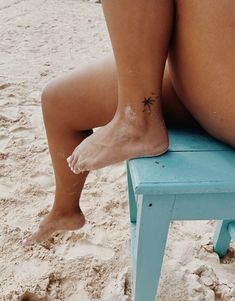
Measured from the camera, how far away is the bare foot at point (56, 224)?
1216 millimetres

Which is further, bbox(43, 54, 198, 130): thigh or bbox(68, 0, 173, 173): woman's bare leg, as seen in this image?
bbox(43, 54, 198, 130): thigh

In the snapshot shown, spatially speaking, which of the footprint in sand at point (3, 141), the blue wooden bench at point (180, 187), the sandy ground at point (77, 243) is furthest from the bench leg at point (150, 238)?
the footprint in sand at point (3, 141)

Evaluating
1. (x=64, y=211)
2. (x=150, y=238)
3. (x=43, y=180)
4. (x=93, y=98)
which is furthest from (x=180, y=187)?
(x=43, y=180)

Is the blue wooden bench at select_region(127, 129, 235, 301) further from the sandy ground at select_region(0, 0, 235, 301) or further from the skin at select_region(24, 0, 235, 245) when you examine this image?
the sandy ground at select_region(0, 0, 235, 301)

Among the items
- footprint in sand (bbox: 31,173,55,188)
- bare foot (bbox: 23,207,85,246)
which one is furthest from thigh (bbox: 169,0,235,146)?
footprint in sand (bbox: 31,173,55,188)

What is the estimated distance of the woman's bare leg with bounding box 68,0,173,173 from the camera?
2.31 ft

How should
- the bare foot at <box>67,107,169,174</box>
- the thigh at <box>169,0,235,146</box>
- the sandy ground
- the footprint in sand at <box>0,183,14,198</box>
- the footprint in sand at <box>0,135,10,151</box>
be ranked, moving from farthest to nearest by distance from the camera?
the footprint in sand at <box>0,135,10,151</box> < the footprint in sand at <box>0,183,14,198</box> < the sandy ground < the bare foot at <box>67,107,169,174</box> < the thigh at <box>169,0,235,146</box>

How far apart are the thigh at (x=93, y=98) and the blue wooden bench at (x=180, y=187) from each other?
0.07 m

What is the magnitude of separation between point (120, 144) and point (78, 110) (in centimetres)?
21

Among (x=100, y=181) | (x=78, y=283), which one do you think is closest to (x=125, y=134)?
(x=78, y=283)

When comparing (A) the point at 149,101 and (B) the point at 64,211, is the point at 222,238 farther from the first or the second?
(A) the point at 149,101

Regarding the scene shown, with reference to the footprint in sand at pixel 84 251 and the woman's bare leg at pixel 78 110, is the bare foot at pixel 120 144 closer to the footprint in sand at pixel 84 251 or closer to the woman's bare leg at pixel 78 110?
the woman's bare leg at pixel 78 110

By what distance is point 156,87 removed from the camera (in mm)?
784

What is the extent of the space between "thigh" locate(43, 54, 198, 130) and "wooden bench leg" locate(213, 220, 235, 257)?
1.51 ft
